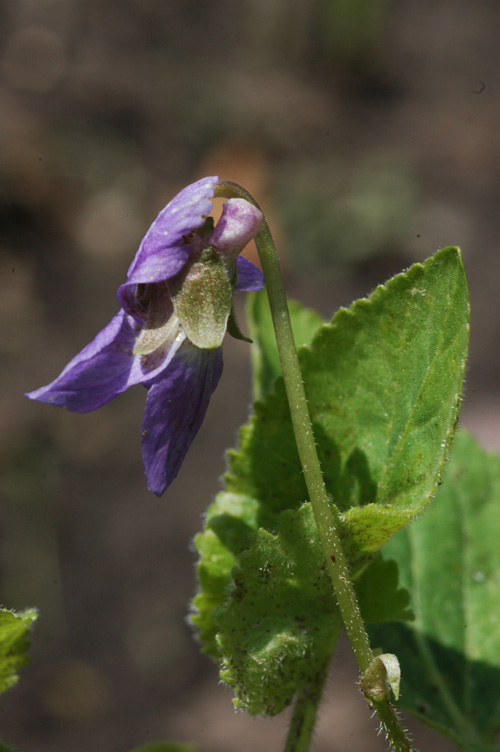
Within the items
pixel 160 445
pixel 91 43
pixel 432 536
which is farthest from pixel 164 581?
pixel 91 43

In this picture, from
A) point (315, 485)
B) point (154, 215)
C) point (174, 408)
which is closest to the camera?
Result: point (315, 485)

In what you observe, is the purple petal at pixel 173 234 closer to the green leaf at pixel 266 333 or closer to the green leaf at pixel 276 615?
the green leaf at pixel 276 615

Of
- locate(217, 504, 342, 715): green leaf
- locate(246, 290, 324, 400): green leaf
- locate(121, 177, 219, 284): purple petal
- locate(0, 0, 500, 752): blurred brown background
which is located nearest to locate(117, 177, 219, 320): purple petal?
locate(121, 177, 219, 284): purple petal

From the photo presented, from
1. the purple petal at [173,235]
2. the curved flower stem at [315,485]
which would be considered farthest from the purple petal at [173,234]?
the curved flower stem at [315,485]

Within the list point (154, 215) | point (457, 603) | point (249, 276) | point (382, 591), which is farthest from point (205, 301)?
point (154, 215)

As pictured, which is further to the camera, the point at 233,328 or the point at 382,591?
the point at 382,591

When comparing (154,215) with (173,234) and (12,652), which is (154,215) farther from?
(173,234)
